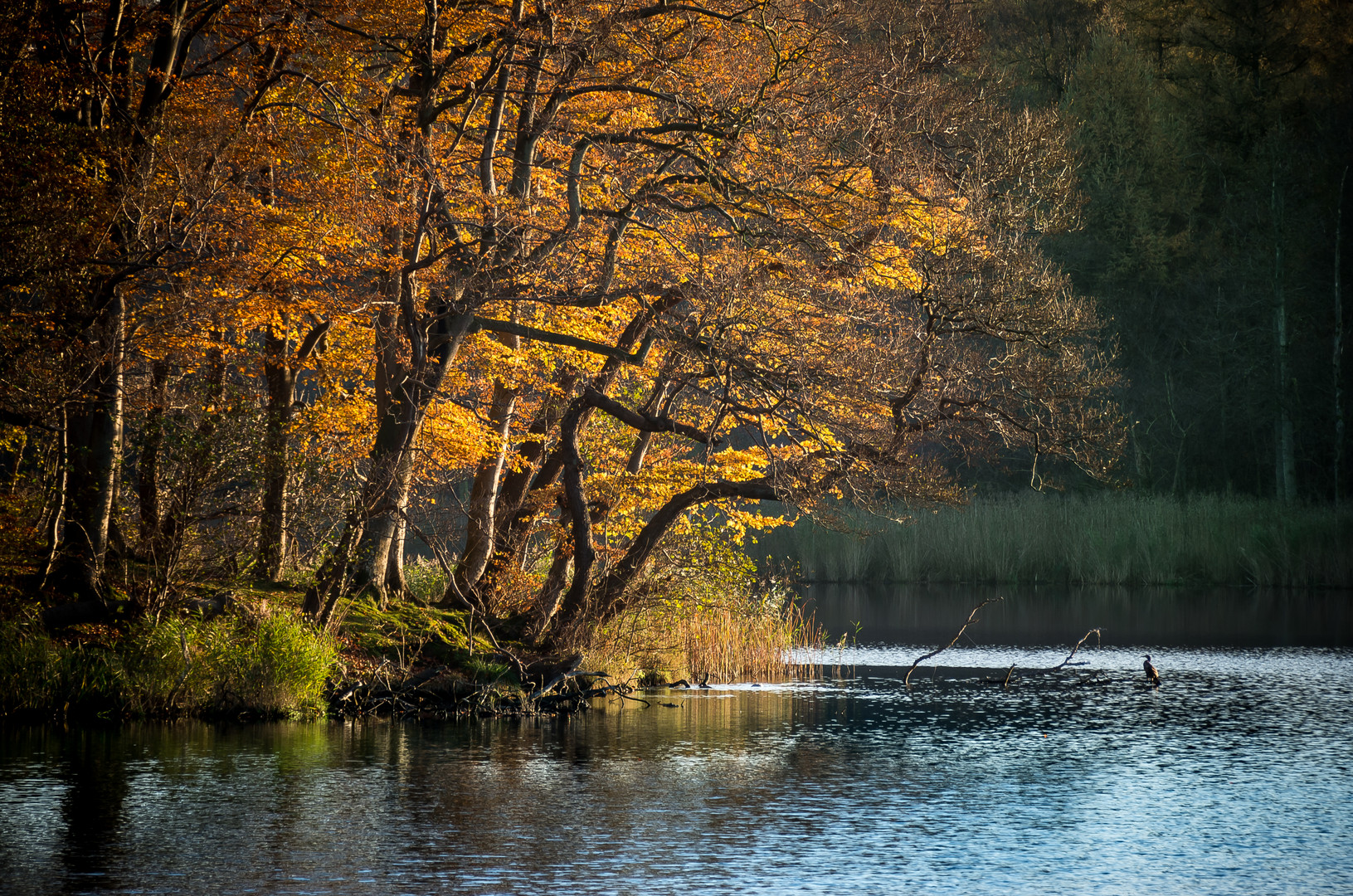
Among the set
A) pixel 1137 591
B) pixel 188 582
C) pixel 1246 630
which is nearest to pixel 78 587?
pixel 188 582

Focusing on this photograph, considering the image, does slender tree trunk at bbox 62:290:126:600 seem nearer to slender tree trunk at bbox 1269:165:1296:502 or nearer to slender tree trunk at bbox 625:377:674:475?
slender tree trunk at bbox 625:377:674:475

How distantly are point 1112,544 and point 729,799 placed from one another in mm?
22581

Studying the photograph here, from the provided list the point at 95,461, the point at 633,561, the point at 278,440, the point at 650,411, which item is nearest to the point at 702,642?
the point at 633,561

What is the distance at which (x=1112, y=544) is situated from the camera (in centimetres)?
3100

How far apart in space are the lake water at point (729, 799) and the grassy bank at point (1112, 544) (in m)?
14.3

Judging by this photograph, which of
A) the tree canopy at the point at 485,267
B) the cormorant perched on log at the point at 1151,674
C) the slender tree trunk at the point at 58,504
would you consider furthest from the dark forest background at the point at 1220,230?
the slender tree trunk at the point at 58,504

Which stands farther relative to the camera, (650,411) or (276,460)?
(650,411)

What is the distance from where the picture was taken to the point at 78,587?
15.1 meters

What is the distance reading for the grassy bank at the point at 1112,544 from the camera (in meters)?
30.0

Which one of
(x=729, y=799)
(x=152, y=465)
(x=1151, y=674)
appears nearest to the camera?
(x=729, y=799)

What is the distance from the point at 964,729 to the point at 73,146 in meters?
11.2

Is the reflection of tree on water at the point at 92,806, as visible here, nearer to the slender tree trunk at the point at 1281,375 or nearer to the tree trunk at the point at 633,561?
the tree trunk at the point at 633,561

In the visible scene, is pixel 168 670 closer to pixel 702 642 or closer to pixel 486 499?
pixel 486 499

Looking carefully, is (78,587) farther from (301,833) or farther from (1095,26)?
(1095,26)
